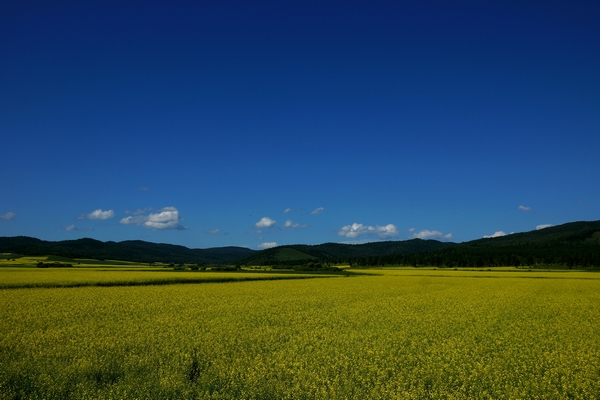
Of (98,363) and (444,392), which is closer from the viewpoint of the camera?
(444,392)

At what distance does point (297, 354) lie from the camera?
45.0 feet

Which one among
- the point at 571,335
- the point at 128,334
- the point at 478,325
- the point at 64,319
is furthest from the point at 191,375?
the point at 571,335

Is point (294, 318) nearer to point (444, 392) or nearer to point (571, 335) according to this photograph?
point (444, 392)

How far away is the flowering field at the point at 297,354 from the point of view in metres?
11.0

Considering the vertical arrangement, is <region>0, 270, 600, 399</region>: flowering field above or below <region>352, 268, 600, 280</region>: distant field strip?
below

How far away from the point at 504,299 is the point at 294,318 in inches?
788

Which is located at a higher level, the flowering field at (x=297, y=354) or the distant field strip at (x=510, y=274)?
the distant field strip at (x=510, y=274)

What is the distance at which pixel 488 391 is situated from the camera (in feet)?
36.2

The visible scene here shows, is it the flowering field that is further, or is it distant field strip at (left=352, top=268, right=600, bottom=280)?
distant field strip at (left=352, top=268, right=600, bottom=280)

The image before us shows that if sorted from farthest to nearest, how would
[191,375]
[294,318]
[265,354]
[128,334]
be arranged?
1. [294,318]
2. [128,334]
3. [265,354]
4. [191,375]

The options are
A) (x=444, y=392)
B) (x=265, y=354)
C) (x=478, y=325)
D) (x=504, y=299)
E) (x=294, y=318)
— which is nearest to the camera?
(x=444, y=392)

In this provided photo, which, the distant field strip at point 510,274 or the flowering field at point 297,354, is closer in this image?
the flowering field at point 297,354

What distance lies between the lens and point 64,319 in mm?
20547

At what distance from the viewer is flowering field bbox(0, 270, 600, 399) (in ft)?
36.1
